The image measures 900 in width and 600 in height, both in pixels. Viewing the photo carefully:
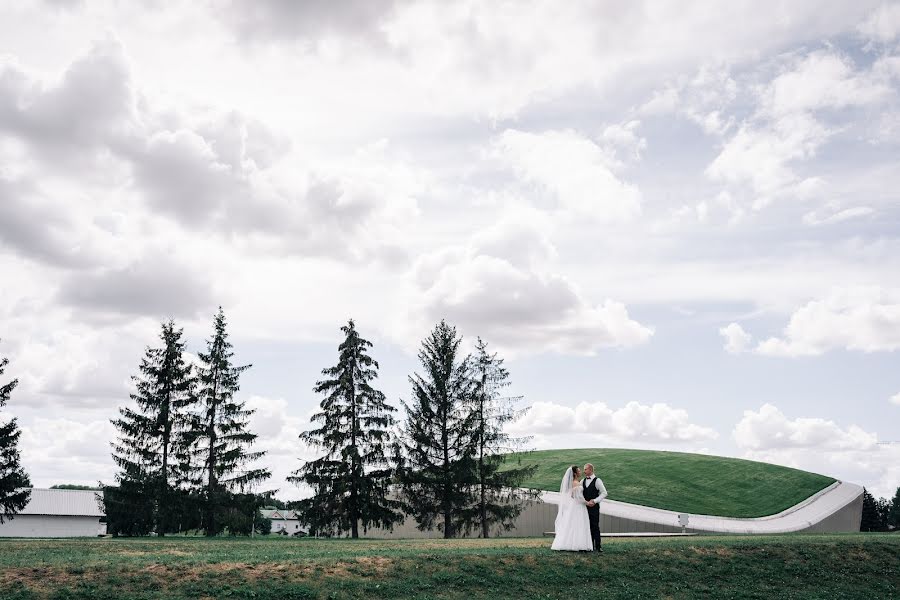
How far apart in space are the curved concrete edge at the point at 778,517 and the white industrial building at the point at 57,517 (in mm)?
52936

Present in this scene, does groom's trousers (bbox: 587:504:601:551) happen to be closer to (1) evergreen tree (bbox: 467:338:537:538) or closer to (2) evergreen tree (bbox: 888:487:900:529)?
(1) evergreen tree (bbox: 467:338:537:538)

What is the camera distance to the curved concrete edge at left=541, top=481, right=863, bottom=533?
56969 millimetres

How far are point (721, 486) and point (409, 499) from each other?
117 feet

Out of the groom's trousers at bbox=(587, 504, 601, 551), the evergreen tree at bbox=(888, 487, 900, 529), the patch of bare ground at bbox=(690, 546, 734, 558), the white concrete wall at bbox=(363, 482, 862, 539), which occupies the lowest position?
the evergreen tree at bbox=(888, 487, 900, 529)

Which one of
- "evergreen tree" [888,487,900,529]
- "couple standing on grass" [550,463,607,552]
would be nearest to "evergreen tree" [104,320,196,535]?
"couple standing on grass" [550,463,607,552]

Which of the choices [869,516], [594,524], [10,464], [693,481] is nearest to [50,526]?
[10,464]

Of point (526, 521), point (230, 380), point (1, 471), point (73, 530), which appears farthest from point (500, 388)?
point (73, 530)

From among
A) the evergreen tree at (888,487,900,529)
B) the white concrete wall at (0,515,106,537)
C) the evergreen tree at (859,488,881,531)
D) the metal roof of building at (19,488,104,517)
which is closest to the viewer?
the evergreen tree at (859,488,881,531)

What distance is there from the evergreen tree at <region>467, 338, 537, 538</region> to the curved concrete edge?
10.3m

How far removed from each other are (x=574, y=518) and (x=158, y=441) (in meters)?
37.0

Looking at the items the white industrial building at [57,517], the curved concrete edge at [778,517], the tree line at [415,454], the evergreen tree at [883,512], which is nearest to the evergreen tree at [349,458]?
the tree line at [415,454]

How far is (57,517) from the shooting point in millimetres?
82375

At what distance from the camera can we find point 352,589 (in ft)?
56.8

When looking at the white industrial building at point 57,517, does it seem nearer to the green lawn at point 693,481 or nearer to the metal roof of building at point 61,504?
the metal roof of building at point 61,504
